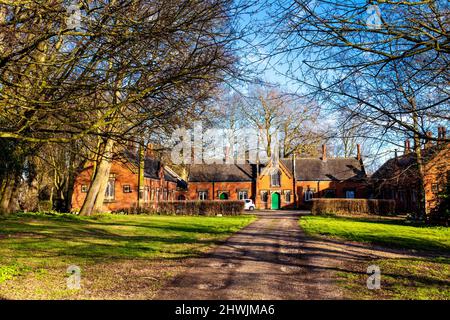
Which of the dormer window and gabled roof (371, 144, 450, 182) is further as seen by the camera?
the dormer window

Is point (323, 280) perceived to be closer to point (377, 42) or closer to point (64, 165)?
point (377, 42)

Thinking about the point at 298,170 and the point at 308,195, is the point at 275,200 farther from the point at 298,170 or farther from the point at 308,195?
the point at 298,170

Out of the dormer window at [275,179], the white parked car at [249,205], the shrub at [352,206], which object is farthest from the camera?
the dormer window at [275,179]

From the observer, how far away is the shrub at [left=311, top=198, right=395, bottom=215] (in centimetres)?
3388

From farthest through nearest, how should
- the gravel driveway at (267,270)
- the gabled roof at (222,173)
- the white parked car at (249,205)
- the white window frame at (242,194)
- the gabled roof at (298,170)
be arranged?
the gabled roof at (222,173) → the white window frame at (242,194) → the gabled roof at (298,170) → the white parked car at (249,205) → the gravel driveway at (267,270)

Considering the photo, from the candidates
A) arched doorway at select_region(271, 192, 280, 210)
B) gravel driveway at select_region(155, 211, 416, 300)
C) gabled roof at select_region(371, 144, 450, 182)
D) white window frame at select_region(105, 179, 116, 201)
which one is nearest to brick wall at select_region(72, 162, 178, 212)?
white window frame at select_region(105, 179, 116, 201)

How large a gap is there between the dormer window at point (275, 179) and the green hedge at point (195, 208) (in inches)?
717

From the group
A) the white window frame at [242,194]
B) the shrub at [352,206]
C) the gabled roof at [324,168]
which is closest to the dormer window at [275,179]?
the gabled roof at [324,168]

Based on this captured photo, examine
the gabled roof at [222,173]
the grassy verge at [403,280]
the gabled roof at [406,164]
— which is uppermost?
the gabled roof at [222,173]

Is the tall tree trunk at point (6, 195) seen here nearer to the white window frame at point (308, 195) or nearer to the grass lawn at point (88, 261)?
the grass lawn at point (88, 261)

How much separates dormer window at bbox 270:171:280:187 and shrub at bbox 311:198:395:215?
15.9 meters

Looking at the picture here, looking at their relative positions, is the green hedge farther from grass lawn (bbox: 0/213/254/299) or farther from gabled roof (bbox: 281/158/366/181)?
gabled roof (bbox: 281/158/366/181)

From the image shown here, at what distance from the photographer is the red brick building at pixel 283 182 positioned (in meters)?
50.2

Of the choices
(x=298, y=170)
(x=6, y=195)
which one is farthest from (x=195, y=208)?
(x=298, y=170)
